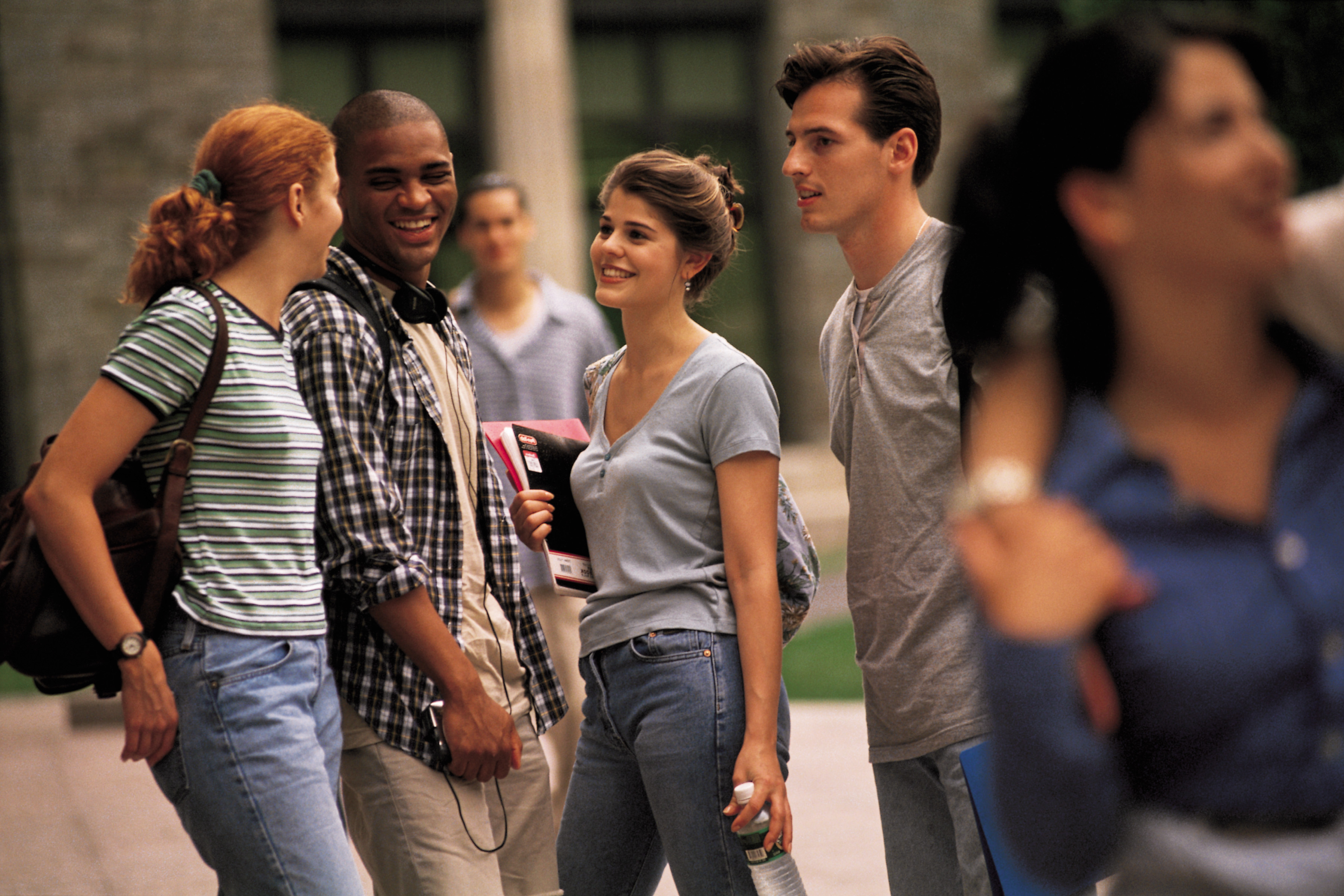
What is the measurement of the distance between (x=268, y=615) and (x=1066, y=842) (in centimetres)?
166

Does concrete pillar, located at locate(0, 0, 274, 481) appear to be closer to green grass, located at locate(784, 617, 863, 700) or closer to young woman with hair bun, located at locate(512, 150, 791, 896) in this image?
green grass, located at locate(784, 617, 863, 700)

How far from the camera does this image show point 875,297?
2.91 m

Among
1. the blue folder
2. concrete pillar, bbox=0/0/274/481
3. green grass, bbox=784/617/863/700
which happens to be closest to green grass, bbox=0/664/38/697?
concrete pillar, bbox=0/0/274/481

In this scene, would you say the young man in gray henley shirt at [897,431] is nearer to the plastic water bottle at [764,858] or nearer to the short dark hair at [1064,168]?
the plastic water bottle at [764,858]

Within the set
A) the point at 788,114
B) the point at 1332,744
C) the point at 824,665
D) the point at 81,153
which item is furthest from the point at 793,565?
the point at 788,114

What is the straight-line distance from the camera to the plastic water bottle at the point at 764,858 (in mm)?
2609

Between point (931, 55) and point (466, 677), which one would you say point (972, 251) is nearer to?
point (466, 677)

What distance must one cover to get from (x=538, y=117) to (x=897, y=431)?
33.6ft

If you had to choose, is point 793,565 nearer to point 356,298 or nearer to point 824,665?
point 356,298

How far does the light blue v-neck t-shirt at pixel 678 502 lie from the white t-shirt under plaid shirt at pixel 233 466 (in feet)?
1.93

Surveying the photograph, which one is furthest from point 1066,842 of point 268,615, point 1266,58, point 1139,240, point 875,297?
point 875,297

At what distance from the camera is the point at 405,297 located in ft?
9.89

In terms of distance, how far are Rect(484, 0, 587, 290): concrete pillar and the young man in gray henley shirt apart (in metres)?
9.50

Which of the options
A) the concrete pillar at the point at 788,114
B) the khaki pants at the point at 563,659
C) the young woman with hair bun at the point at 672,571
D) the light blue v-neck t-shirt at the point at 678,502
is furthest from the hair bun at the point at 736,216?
the concrete pillar at the point at 788,114
